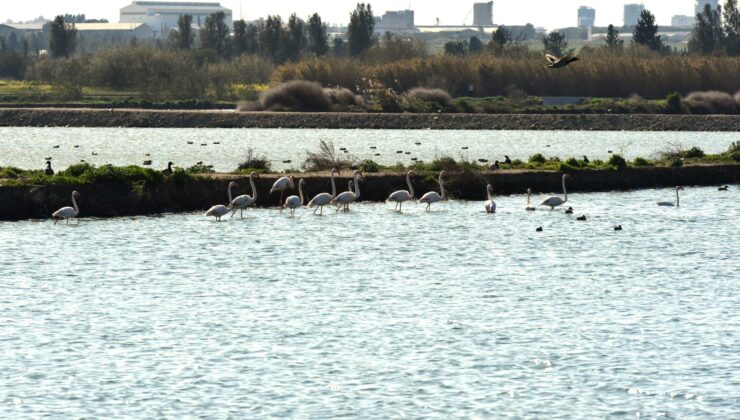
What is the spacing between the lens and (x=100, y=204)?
4459 cm

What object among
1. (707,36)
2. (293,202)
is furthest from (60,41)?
(293,202)

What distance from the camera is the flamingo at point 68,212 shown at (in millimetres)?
42125

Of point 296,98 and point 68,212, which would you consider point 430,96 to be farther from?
point 68,212

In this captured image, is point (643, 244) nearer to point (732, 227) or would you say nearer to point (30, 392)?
point (732, 227)

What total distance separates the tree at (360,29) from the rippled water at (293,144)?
56730 millimetres

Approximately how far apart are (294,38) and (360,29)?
8.48 metres

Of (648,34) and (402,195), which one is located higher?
(648,34)

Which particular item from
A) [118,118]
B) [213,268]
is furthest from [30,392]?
[118,118]

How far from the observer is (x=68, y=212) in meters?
42.2

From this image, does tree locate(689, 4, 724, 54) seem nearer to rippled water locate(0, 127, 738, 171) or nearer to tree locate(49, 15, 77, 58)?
rippled water locate(0, 127, 738, 171)

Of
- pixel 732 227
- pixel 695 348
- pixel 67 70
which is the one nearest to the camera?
pixel 695 348

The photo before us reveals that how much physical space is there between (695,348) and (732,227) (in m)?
21.9

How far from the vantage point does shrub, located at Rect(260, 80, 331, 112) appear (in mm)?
122750

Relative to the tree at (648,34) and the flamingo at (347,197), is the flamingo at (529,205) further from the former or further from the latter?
the tree at (648,34)
